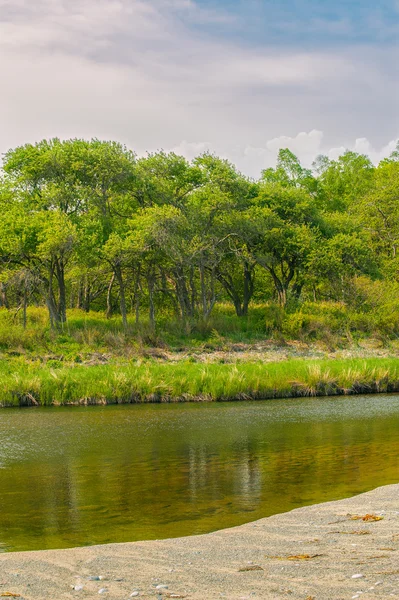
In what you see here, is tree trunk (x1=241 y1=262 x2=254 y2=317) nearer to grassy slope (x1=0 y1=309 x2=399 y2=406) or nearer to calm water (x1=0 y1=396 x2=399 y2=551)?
grassy slope (x1=0 y1=309 x2=399 y2=406)

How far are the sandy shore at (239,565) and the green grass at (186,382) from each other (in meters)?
19.0

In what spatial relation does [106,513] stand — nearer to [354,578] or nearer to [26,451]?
[354,578]

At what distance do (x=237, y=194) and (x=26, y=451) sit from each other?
36.1 metres

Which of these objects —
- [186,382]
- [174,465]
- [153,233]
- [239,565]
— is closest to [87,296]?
[153,233]

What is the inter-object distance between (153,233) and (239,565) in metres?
38.3

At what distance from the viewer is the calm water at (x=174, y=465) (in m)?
12.4

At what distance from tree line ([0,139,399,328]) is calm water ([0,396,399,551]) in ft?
63.4

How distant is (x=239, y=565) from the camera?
8602 mm

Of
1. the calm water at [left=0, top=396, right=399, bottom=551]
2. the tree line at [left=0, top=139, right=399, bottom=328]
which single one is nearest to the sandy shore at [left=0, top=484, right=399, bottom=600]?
the calm water at [left=0, top=396, right=399, bottom=551]

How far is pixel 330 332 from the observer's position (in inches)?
1950

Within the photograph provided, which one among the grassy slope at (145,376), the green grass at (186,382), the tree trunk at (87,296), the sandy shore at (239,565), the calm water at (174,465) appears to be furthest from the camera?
the tree trunk at (87,296)

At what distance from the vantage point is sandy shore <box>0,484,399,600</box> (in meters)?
7.47

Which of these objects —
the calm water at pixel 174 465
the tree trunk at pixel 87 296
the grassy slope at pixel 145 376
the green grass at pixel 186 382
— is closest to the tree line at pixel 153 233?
the tree trunk at pixel 87 296

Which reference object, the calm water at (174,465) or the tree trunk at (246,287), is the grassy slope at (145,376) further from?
the tree trunk at (246,287)
